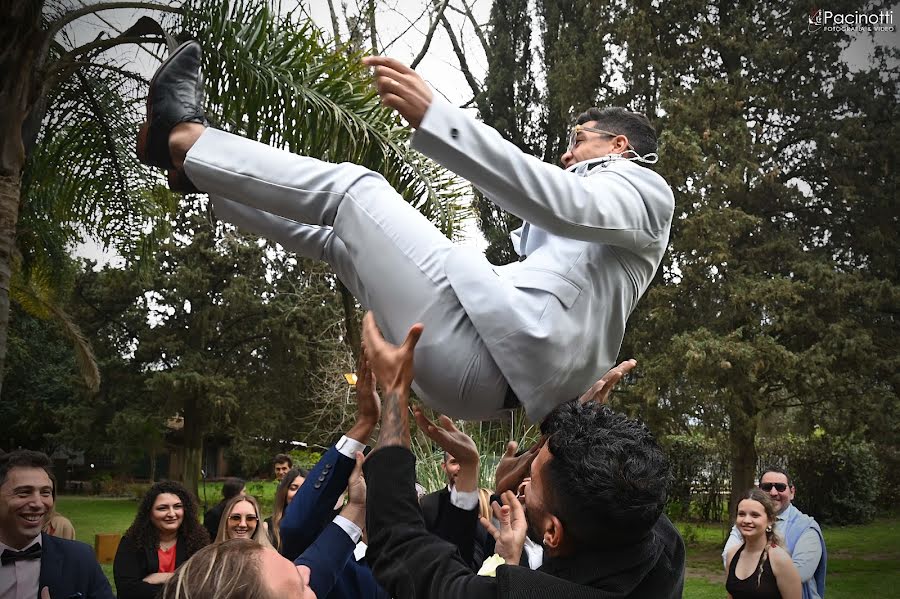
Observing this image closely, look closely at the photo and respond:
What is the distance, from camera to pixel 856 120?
17016mm

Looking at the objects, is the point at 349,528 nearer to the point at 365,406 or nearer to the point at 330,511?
the point at 330,511

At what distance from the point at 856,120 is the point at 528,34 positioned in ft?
26.0

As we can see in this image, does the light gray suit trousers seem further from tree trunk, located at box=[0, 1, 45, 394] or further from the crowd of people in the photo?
tree trunk, located at box=[0, 1, 45, 394]

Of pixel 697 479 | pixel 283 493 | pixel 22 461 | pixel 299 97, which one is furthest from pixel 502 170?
pixel 697 479

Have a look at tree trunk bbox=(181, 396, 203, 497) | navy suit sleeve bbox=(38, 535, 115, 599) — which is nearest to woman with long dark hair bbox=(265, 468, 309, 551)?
navy suit sleeve bbox=(38, 535, 115, 599)

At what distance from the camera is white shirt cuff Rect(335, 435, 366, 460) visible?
8.16 ft

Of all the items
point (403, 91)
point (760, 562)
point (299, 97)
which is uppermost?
point (299, 97)

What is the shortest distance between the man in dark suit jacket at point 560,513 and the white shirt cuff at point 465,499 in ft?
1.85

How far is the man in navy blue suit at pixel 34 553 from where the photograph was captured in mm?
3852

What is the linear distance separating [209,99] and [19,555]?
9.99 ft

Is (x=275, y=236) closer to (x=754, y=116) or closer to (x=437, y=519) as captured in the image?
(x=437, y=519)

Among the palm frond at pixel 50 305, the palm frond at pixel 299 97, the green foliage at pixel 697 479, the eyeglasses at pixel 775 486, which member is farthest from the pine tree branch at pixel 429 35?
the eyeglasses at pixel 775 486

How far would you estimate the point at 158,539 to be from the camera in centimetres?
521

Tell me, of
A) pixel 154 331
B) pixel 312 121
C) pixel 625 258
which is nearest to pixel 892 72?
pixel 312 121
